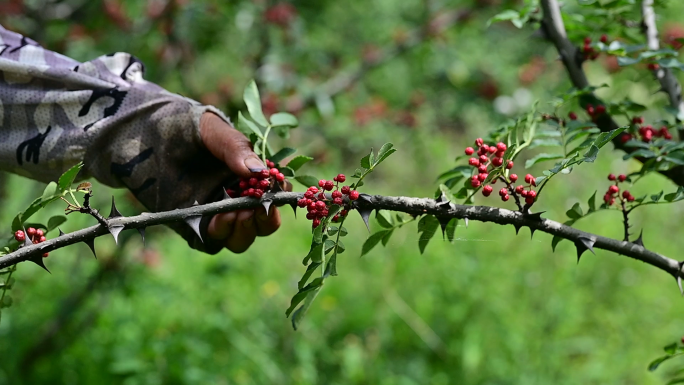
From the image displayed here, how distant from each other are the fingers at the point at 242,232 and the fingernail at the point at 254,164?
0.11 meters

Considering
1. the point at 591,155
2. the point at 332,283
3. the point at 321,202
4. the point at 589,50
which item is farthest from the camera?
the point at 332,283

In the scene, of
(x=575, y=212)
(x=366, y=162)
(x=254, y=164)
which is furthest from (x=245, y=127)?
(x=575, y=212)

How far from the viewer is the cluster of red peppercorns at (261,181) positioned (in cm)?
112

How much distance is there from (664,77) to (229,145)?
1.05 metres

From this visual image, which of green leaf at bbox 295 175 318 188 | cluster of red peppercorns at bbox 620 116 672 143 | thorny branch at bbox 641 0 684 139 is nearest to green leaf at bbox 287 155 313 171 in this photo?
green leaf at bbox 295 175 318 188

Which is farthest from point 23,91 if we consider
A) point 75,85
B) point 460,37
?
point 460,37

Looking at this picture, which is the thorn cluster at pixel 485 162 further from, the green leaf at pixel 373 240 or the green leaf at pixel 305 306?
the green leaf at pixel 305 306

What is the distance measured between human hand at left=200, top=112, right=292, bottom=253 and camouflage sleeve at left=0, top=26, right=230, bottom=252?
0.42ft

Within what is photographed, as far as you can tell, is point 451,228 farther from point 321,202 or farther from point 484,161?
point 321,202

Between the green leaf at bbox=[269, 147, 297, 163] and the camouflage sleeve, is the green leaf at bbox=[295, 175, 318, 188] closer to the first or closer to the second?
the green leaf at bbox=[269, 147, 297, 163]

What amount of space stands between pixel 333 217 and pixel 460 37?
133 inches

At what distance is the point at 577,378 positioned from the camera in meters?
2.95

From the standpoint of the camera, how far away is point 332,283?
380 centimetres

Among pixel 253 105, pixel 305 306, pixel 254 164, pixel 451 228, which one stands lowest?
pixel 305 306
